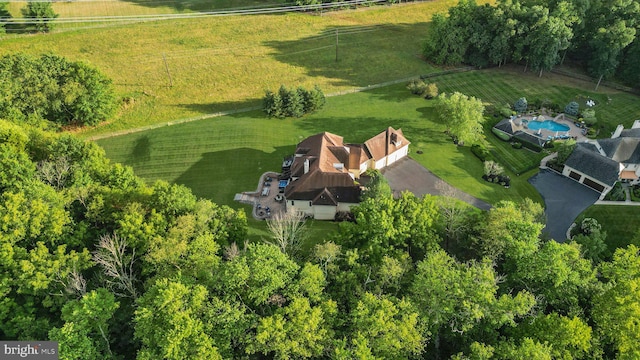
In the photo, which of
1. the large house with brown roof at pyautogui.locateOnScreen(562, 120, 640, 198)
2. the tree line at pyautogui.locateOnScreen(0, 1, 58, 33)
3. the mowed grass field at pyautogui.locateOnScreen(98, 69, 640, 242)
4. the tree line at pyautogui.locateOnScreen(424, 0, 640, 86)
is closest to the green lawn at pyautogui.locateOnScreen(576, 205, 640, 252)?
the large house with brown roof at pyautogui.locateOnScreen(562, 120, 640, 198)

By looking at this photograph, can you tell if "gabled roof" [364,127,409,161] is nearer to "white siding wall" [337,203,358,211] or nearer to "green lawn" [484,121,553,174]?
"white siding wall" [337,203,358,211]

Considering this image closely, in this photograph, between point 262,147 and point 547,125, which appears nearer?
point 262,147

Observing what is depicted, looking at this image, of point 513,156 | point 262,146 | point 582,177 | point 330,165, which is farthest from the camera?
point 262,146

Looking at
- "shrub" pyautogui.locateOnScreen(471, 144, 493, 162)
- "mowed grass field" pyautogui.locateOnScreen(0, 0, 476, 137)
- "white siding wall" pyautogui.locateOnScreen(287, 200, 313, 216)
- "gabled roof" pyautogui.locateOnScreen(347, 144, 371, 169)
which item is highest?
"mowed grass field" pyautogui.locateOnScreen(0, 0, 476, 137)

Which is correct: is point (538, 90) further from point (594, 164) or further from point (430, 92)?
point (594, 164)

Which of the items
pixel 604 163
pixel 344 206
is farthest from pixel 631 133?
pixel 344 206

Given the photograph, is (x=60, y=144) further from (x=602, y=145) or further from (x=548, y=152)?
(x=602, y=145)

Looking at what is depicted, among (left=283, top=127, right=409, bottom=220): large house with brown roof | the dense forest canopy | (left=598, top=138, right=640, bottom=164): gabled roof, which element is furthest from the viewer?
(left=598, top=138, right=640, bottom=164): gabled roof

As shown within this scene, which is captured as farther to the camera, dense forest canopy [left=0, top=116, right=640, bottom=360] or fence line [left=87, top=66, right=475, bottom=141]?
fence line [left=87, top=66, right=475, bottom=141]
